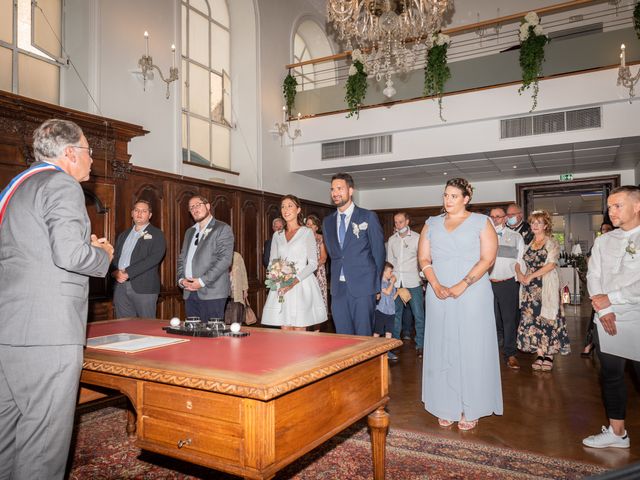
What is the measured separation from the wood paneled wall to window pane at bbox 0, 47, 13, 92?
2.64 feet

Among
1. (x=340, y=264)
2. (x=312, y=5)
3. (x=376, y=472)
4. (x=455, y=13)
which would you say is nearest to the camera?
(x=376, y=472)

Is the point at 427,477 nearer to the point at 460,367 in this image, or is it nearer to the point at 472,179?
the point at 460,367

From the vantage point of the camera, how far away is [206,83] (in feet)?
27.6

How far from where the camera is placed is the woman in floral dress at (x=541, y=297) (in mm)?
4949

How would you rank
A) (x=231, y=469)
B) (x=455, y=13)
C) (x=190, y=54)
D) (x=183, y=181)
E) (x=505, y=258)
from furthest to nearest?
1. (x=455, y=13)
2. (x=190, y=54)
3. (x=183, y=181)
4. (x=505, y=258)
5. (x=231, y=469)

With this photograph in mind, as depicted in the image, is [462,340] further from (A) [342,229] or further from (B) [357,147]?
(B) [357,147]

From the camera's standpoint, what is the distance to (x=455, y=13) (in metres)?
11.6

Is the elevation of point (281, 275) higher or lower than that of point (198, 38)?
lower

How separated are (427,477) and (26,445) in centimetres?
189

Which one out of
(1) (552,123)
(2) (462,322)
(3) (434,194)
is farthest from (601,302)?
(3) (434,194)

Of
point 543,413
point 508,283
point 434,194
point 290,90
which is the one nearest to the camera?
point 543,413

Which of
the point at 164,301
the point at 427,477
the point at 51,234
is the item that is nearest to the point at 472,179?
the point at 164,301

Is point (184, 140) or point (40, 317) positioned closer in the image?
point (40, 317)

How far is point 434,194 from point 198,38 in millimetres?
6502
